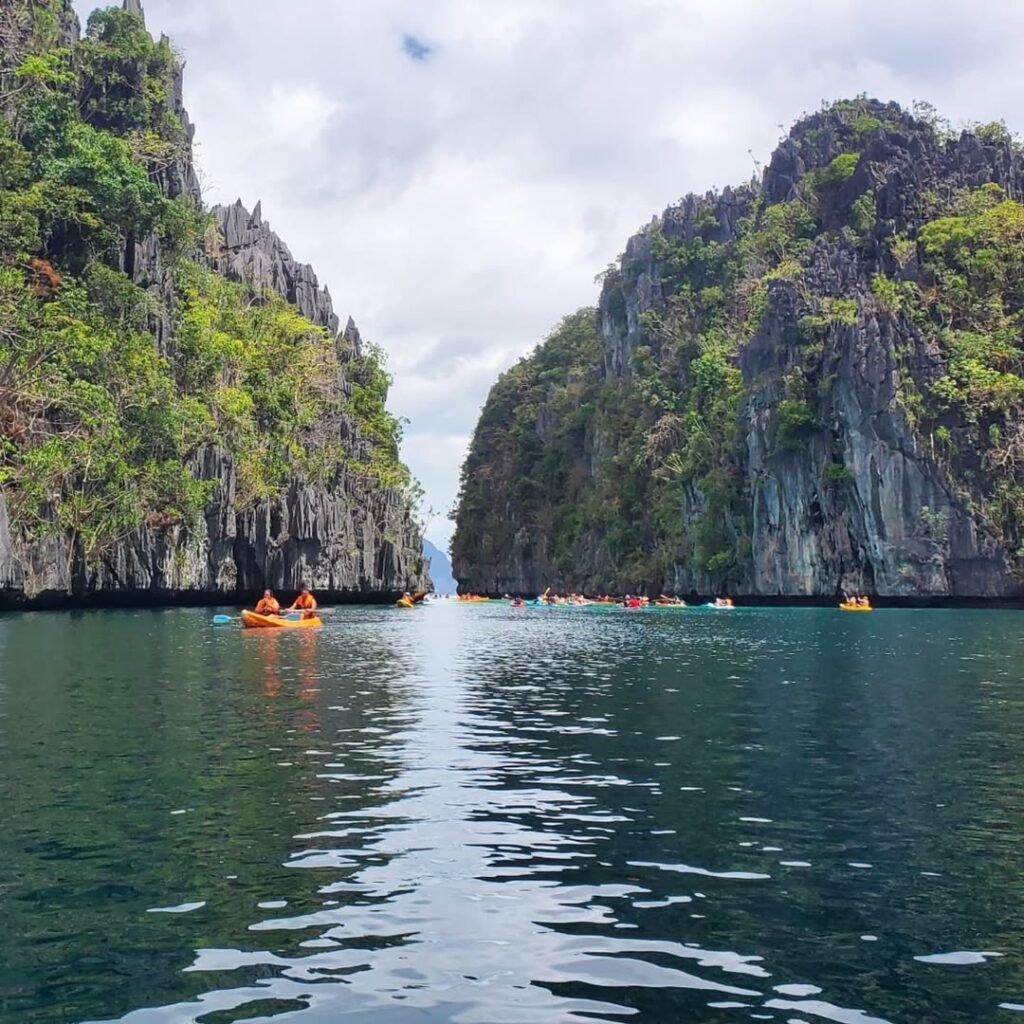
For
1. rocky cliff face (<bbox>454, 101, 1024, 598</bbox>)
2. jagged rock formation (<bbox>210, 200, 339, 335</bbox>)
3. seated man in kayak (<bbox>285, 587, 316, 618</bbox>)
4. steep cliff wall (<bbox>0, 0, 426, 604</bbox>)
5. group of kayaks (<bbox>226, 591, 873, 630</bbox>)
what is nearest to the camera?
group of kayaks (<bbox>226, 591, 873, 630</bbox>)

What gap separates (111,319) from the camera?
50.4 meters

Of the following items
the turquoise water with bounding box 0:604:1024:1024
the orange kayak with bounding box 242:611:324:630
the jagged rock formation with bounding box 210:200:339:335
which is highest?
the jagged rock formation with bounding box 210:200:339:335

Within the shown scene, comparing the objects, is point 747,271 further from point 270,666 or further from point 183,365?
point 270,666

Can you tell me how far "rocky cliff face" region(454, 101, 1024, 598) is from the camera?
210 ft

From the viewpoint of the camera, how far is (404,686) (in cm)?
2219

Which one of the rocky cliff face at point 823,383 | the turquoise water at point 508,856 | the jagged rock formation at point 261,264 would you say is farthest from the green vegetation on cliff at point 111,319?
the rocky cliff face at point 823,383

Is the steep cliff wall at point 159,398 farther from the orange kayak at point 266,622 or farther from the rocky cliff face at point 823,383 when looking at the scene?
the rocky cliff face at point 823,383

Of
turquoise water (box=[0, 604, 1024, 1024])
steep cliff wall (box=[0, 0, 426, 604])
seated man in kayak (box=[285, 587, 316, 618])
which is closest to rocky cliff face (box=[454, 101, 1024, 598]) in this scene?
steep cliff wall (box=[0, 0, 426, 604])

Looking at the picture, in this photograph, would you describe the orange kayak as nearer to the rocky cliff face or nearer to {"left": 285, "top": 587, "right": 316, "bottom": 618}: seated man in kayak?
{"left": 285, "top": 587, "right": 316, "bottom": 618}: seated man in kayak

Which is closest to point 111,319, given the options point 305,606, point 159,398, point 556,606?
point 159,398

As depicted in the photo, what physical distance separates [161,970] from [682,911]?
338 centimetres

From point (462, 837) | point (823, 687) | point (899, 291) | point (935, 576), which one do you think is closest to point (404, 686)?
point (823, 687)

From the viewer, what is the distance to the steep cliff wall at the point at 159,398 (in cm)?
4269

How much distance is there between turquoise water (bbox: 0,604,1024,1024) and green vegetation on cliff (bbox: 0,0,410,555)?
24959mm
